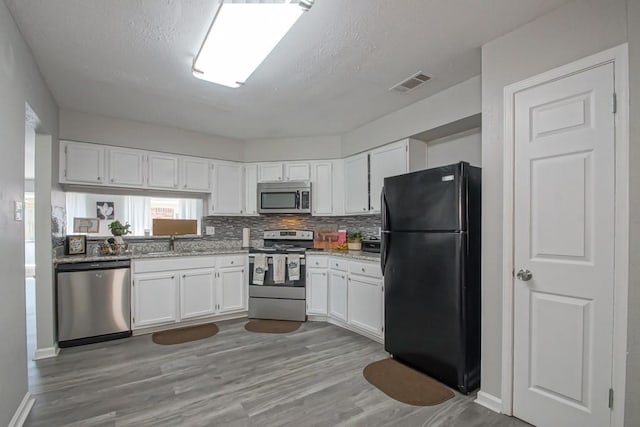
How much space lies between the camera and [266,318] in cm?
393

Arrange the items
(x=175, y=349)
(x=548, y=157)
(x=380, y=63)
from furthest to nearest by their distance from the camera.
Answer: (x=175, y=349)
(x=380, y=63)
(x=548, y=157)

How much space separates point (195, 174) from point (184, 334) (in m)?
1.99

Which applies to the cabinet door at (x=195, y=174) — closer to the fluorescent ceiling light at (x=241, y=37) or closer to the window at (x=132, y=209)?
the window at (x=132, y=209)

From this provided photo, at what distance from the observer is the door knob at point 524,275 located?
191 cm

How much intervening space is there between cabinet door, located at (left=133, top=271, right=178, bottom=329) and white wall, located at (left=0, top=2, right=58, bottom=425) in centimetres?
133

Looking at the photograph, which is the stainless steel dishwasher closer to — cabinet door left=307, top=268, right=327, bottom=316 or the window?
the window

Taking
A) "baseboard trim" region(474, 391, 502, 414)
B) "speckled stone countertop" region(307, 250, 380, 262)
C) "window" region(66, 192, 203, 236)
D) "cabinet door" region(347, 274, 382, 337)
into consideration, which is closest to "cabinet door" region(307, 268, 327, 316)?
"speckled stone countertop" region(307, 250, 380, 262)

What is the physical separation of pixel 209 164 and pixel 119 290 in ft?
6.13

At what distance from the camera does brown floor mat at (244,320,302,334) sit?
3531 mm

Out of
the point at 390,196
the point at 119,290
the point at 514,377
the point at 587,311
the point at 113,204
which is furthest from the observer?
the point at 113,204

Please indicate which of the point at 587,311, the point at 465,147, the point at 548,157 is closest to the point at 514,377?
the point at 587,311

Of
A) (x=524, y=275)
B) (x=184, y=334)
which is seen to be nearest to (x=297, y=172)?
(x=184, y=334)

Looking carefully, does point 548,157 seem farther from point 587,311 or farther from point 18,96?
point 18,96

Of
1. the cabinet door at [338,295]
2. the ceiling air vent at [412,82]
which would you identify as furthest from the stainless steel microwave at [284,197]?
the ceiling air vent at [412,82]
